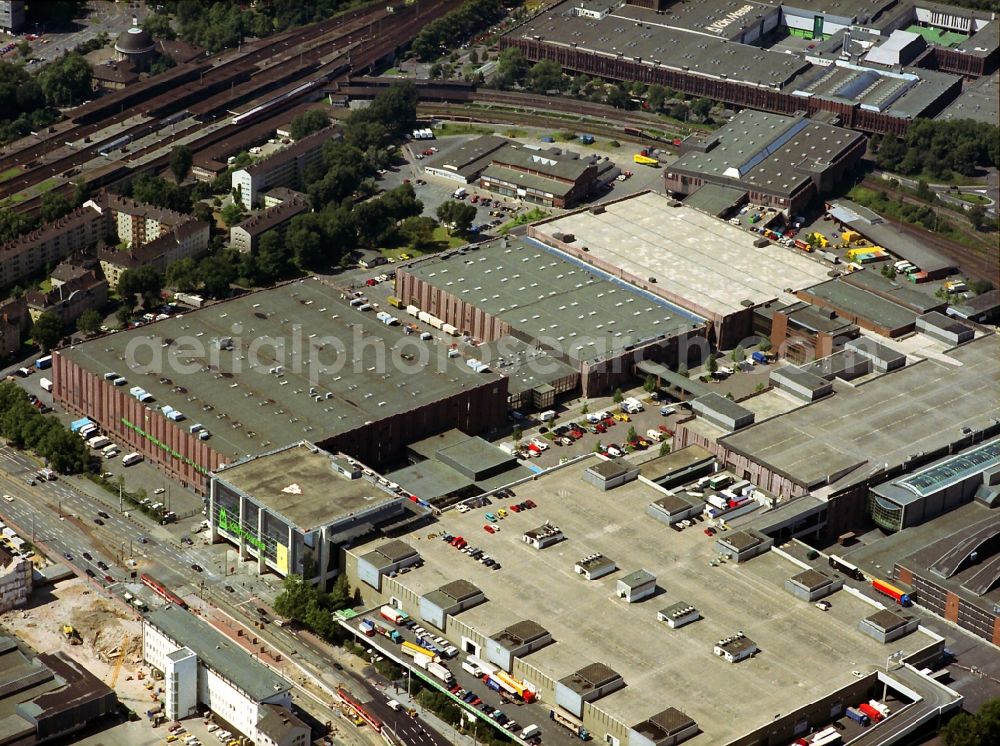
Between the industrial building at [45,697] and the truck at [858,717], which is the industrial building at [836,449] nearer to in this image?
the truck at [858,717]

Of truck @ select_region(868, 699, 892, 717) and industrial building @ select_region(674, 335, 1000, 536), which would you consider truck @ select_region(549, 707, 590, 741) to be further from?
industrial building @ select_region(674, 335, 1000, 536)

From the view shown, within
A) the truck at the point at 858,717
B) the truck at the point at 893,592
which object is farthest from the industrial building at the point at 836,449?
the truck at the point at 858,717

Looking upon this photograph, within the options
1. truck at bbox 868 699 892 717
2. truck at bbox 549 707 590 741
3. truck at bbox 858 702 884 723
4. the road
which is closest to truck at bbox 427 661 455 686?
the road

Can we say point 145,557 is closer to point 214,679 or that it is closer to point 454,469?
point 214,679

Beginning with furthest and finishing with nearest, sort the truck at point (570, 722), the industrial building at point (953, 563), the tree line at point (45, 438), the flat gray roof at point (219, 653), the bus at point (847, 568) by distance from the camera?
the tree line at point (45, 438)
the bus at point (847, 568)
the industrial building at point (953, 563)
the flat gray roof at point (219, 653)
the truck at point (570, 722)

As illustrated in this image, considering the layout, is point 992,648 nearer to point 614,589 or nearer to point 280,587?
point 614,589

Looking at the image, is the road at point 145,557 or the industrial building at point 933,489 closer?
the road at point 145,557

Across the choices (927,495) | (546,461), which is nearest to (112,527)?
(546,461)
